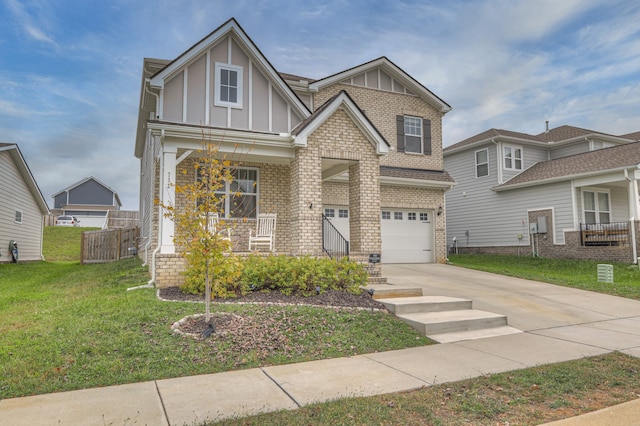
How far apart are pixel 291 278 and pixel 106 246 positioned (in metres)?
15.2

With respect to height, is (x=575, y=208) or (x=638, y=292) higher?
(x=575, y=208)

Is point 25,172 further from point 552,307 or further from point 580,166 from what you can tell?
point 580,166

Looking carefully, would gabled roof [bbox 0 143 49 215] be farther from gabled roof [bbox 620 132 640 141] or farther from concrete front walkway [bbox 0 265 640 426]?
gabled roof [bbox 620 132 640 141]

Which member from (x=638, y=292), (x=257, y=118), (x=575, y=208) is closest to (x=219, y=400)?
(x=257, y=118)

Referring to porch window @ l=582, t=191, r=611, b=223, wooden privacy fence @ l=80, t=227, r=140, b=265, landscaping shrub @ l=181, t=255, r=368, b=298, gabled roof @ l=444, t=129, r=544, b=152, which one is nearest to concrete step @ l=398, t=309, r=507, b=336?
landscaping shrub @ l=181, t=255, r=368, b=298

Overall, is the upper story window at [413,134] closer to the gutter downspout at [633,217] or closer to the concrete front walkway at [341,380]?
the gutter downspout at [633,217]

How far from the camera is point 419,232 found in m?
17.0

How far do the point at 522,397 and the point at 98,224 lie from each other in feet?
160

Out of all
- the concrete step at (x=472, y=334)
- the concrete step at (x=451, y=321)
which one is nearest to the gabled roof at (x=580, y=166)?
the concrete step at (x=451, y=321)

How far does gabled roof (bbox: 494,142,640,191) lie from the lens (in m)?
16.4

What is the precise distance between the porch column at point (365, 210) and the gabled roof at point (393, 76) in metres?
6.53

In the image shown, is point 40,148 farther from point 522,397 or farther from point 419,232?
point 522,397

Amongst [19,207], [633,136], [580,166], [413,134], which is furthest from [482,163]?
[19,207]

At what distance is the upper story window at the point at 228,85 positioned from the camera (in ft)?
37.9
